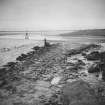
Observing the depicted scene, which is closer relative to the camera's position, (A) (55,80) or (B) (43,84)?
(B) (43,84)

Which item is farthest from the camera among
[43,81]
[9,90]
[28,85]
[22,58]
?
[22,58]

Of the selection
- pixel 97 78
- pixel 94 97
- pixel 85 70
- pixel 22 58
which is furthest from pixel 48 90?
pixel 22 58

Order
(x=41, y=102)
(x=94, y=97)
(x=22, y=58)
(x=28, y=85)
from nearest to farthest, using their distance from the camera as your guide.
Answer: (x=94, y=97), (x=41, y=102), (x=28, y=85), (x=22, y=58)

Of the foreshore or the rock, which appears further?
the rock

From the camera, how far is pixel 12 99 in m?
4.54

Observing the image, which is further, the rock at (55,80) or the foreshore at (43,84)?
the rock at (55,80)

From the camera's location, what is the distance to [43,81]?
6.07 m

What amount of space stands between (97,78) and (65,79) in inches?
66.6

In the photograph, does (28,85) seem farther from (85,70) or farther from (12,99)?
(85,70)

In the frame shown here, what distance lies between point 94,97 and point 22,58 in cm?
745

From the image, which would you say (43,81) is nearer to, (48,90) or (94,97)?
→ (48,90)

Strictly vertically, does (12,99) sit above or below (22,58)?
below

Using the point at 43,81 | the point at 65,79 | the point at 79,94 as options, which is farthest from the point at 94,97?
the point at 43,81

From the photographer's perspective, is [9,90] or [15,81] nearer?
[9,90]
